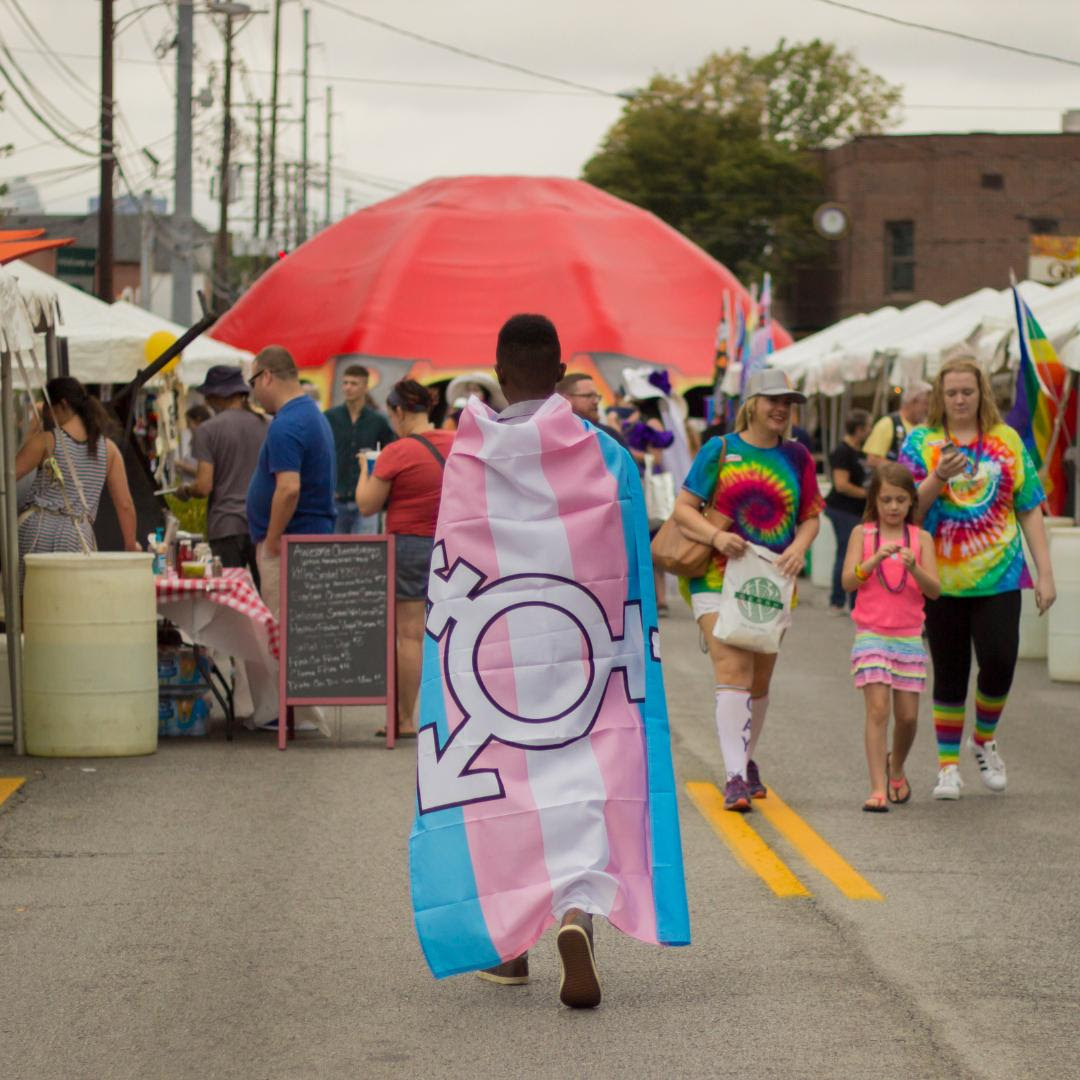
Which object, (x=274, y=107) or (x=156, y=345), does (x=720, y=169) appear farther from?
(x=156, y=345)

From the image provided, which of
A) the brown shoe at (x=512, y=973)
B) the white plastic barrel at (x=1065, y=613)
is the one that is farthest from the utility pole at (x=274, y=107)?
the brown shoe at (x=512, y=973)

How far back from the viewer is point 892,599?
8.86 meters

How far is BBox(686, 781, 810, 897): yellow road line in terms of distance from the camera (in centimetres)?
727

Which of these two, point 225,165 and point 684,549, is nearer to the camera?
point 684,549

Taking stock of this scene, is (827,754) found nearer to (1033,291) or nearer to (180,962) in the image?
(180,962)

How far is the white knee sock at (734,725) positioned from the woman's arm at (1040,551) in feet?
4.39

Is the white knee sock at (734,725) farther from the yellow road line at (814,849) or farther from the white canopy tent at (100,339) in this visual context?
the white canopy tent at (100,339)

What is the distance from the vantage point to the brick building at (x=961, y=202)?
2287 inches

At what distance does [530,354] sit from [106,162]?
962 inches

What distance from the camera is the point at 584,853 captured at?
5.49m

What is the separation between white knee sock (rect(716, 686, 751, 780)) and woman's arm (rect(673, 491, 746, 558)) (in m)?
0.59

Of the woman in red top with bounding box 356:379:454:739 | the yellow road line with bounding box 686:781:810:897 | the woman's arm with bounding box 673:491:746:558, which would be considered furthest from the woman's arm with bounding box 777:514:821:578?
the woman in red top with bounding box 356:379:454:739

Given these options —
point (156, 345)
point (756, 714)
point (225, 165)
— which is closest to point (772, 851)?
point (756, 714)

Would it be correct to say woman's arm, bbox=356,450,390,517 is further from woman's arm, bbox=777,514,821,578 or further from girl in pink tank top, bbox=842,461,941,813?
girl in pink tank top, bbox=842,461,941,813
